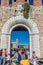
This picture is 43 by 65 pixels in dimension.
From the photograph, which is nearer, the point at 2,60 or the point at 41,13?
the point at 2,60

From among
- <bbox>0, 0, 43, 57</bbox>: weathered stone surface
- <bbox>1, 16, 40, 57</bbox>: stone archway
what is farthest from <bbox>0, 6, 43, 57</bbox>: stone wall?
<bbox>1, 16, 40, 57</bbox>: stone archway

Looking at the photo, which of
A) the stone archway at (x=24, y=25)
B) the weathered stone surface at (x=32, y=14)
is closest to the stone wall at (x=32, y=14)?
the weathered stone surface at (x=32, y=14)

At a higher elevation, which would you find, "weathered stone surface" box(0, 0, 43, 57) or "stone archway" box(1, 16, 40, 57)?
"weathered stone surface" box(0, 0, 43, 57)

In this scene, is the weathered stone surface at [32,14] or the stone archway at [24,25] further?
the weathered stone surface at [32,14]

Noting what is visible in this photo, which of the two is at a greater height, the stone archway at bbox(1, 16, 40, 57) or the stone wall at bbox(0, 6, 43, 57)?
the stone wall at bbox(0, 6, 43, 57)

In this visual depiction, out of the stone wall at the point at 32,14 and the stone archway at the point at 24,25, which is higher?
the stone wall at the point at 32,14

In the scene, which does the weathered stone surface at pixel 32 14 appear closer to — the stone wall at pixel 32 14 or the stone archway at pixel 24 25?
the stone wall at pixel 32 14

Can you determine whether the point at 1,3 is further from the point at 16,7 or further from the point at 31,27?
the point at 31,27

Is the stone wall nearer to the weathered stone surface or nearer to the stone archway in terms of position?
the weathered stone surface

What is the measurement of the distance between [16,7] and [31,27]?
2.39m

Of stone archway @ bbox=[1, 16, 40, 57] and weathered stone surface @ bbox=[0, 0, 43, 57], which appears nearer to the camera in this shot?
stone archway @ bbox=[1, 16, 40, 57]

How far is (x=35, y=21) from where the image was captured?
1844 cm

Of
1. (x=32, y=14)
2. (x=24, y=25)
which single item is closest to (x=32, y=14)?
(x=32, y=14)

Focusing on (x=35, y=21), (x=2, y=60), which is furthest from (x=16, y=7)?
(x=2, y=60)
